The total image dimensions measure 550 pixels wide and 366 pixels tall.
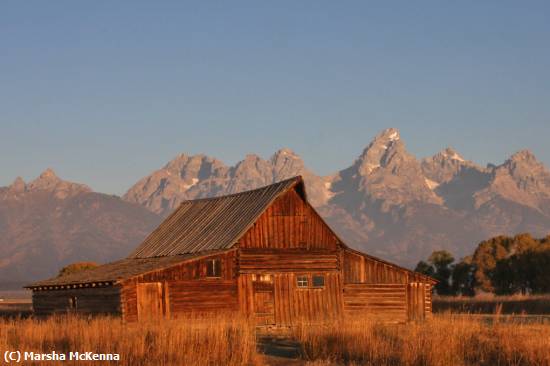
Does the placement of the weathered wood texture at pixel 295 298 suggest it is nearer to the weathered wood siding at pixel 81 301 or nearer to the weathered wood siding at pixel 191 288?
the weathered wood siding at pixel 191 288

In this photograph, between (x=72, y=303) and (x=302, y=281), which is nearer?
(x=302, y=281)

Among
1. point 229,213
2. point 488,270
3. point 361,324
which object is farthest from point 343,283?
point 488,270

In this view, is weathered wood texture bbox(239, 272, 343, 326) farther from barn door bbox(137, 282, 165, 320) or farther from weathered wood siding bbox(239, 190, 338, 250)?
barn door bbox(137, 282, 165, 320)

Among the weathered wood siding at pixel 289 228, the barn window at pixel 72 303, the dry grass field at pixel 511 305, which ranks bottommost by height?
the dry grass field at pixel 511 305

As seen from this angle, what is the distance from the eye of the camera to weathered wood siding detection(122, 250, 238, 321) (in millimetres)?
41594

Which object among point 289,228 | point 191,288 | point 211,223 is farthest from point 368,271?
point 191,288

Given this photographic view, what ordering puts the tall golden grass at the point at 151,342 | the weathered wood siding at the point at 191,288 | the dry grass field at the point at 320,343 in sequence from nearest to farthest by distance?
the tall golden grass at the point at 151,342
the dry grass field at the point at 320,343
the weathered wood siding at the point at 191,288

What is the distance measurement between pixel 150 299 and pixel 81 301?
470cm

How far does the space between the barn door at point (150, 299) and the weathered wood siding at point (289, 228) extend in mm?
4698

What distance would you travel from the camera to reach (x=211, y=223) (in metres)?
48.8

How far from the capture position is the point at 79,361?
21.7 metres

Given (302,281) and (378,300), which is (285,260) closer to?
(302,281)

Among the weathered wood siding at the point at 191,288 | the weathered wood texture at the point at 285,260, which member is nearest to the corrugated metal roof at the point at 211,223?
the weathered wood texture at the point at 285,260

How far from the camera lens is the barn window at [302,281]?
45.5m
